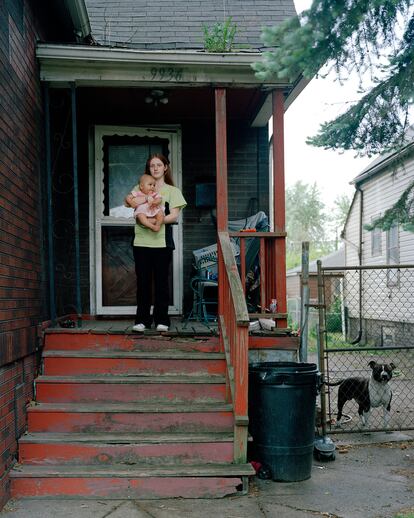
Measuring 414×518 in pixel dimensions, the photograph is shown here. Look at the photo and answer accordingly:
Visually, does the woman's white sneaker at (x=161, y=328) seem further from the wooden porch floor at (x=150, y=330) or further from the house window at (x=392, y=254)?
the house window at (x=392, y=254)

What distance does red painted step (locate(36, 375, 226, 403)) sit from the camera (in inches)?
202

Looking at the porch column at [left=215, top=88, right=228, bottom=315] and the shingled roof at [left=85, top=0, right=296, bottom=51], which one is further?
the shingled roof at [left=85, top=0, right=296, bottom=51]

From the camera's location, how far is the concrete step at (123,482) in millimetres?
4410

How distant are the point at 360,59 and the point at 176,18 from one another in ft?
13.1

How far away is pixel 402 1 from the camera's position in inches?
179

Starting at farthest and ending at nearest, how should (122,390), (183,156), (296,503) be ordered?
(183,156) < (122,390) < (296,503)

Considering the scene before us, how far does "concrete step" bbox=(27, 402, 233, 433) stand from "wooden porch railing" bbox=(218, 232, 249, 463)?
0.26 m

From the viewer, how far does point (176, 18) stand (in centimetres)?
825

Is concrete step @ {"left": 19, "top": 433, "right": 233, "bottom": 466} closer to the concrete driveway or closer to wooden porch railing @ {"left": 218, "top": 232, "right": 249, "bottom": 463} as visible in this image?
wooden porch railing @ {"left": 218, "top": 232, "right": 249, "bottom": 463}

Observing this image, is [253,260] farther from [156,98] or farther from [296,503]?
[296,503]

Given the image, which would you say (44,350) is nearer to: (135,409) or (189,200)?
(135,409)

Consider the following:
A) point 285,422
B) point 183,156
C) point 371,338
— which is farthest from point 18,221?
point 371,338

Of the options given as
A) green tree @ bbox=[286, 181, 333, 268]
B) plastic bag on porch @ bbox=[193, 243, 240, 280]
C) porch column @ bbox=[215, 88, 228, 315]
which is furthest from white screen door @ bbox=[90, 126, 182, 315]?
green tree @ bbox=[286, 181, 333, 268]

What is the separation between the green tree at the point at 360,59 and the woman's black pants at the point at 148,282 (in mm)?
1901
